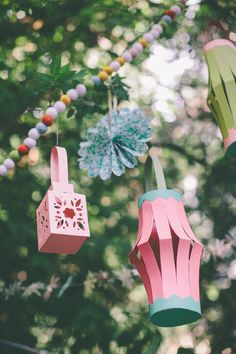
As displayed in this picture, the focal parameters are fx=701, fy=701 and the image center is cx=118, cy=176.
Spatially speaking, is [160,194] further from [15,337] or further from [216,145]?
[216,145]

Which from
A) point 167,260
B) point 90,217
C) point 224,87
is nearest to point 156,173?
point 167,260

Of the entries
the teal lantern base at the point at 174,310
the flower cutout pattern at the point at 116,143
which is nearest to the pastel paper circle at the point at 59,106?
the flower cutout pattern at the point at 116,143

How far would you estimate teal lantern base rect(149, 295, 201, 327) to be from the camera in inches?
65.1

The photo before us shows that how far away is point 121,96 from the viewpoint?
2.50 metres

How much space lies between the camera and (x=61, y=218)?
1.76 meters

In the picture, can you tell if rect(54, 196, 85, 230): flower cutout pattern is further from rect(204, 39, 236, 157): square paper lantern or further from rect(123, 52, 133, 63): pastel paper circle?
rect(123, 52, 133, 63): pastel paper circle

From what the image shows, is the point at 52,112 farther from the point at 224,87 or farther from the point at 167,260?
the point at 167,260

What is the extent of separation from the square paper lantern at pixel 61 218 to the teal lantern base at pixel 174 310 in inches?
10.2

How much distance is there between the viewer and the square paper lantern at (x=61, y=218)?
1.74m

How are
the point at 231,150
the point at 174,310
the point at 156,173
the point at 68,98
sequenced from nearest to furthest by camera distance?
the point at 174,310 → the point at 156,173 → the point at 231,150 → the point at 68,98

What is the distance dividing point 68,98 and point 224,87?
493 millimetres

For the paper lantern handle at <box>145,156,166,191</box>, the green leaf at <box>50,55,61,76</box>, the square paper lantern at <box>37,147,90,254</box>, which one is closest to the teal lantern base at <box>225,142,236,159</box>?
the paper lantern handle at <box>145,156,166,191</box>

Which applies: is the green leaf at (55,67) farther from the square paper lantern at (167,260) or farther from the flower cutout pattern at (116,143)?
the square paper lantern at (167,260)

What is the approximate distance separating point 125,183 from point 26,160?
0.62m
